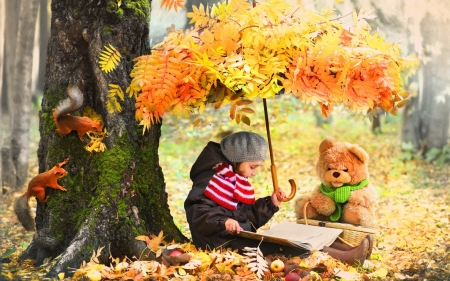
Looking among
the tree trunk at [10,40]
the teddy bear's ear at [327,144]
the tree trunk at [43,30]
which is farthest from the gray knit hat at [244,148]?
the tree trunk at [43,30]

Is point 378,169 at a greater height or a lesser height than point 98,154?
lesser

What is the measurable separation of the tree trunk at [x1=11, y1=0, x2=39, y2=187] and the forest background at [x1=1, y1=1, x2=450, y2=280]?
21.3 inches

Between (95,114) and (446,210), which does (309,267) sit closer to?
(95,114)

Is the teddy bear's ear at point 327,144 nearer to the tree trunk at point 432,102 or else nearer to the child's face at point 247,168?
the child's face at point 247,168

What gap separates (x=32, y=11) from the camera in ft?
24.6

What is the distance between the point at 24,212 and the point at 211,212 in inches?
60.1

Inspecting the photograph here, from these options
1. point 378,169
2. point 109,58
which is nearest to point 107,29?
point 109,58

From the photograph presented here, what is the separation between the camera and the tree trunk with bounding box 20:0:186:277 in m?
4.11

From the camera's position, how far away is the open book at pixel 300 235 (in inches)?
146

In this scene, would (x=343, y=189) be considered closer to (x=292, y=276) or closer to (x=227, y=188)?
(x=227, y=188)

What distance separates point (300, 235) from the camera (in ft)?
12.9

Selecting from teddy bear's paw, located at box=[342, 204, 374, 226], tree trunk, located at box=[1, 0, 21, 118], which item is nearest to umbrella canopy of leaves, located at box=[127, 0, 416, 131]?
teddy bear's paw, located at box=[342, 204, 374, 226]

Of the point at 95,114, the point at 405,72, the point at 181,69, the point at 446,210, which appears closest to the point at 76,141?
the point at 95,114

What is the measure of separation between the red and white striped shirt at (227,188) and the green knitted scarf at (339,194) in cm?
73
